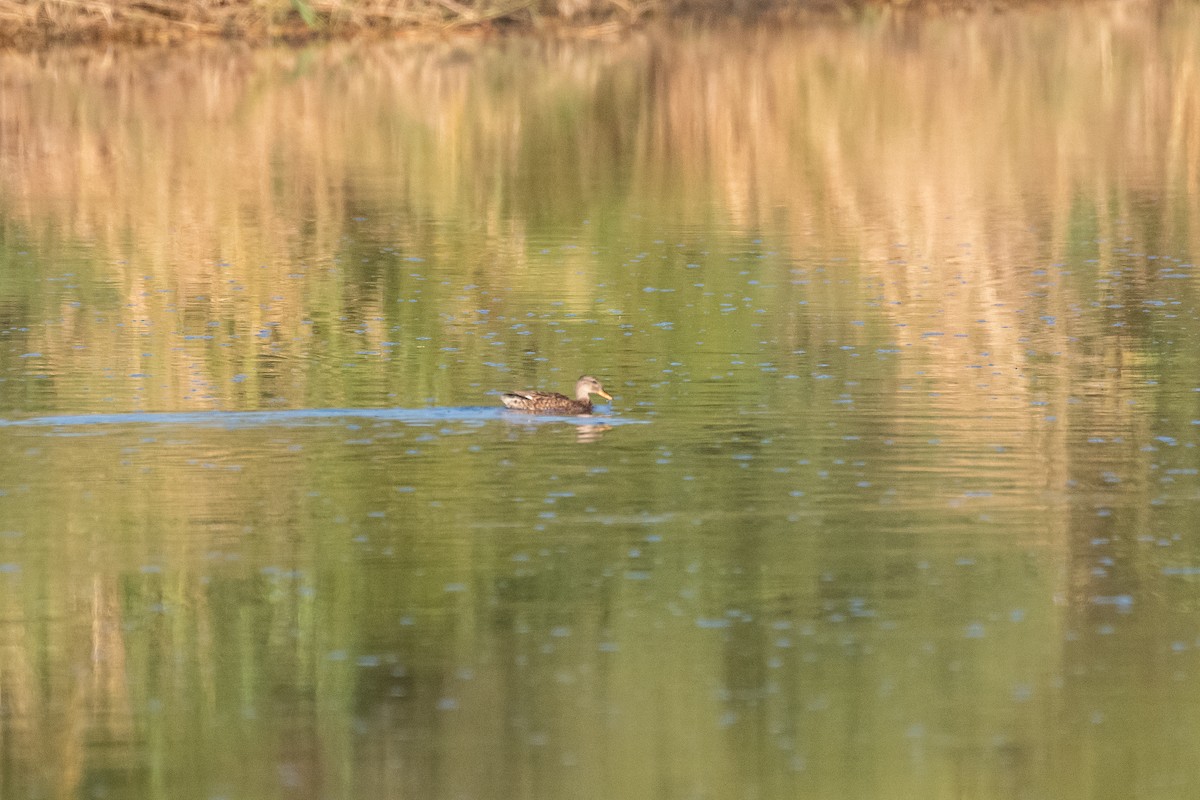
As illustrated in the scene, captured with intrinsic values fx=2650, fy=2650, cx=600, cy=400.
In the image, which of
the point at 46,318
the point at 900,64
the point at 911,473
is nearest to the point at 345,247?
the point at 46,318

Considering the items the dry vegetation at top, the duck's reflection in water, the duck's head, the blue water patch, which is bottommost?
the duck's reflection in water

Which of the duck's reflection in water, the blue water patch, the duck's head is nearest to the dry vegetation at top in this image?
the blue water patch

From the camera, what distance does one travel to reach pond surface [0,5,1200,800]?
39.0 feet

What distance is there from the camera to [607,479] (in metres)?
17.2

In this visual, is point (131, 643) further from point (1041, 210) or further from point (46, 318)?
point (1041, 210)

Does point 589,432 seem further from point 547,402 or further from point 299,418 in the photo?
point 299,418

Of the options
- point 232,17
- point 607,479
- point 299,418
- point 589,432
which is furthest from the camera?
point 232,17

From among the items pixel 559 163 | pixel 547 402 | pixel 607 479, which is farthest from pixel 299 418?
pixel 559 163

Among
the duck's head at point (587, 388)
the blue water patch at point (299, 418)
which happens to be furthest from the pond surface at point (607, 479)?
the duck's head at point (587, 388)

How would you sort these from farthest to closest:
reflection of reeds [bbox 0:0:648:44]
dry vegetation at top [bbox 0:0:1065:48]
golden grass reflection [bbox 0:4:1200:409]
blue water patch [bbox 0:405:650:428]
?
1. dry vegetation at top [bbox 0:0:1065:48]
2. reflection of reeds [bbox 0:0:648:44]
3. golden grass reflection [bbox 0:4:1200:409]
4. blue water patch [bbox 0:405:650:428]

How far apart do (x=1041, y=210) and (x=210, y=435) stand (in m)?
16.5

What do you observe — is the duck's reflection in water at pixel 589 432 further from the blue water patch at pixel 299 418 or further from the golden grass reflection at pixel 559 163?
the golden grass reflection at pixel 559 163

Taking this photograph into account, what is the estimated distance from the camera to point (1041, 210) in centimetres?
3284

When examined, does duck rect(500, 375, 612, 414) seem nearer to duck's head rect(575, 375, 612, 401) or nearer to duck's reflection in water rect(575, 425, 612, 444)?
duck's head rect(575, 375, 612, 401)
